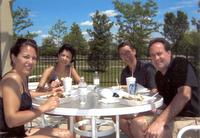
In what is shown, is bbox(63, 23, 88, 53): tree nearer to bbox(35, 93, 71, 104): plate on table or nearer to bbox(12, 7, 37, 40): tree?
bbox(12, 7, 37, 40): tree

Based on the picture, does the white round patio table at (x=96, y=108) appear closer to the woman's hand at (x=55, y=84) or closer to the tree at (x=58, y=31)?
the woman's hand at (x=55, y=84)

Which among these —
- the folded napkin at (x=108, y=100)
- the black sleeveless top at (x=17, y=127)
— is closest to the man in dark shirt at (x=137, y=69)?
the folded napkin at (x=108, y=100)

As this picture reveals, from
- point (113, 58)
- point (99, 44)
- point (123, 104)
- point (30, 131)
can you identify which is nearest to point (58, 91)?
point (30, 131)

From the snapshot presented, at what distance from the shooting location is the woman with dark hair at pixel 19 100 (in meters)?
2.29

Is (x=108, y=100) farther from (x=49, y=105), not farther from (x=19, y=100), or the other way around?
(x=19, y=100)

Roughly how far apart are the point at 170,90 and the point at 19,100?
1.33 meters

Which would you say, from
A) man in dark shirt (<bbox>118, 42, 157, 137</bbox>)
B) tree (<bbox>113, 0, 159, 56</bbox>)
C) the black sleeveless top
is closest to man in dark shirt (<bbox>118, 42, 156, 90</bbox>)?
man in dark shirt (<bbox>118, 42, 157, 137</bbox>)

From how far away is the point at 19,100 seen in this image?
235 centimetres

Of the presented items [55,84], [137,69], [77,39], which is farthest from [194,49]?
[77,39]

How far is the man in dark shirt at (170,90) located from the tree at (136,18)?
13.9m

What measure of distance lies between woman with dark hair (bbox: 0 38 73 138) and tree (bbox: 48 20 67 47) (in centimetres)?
1551

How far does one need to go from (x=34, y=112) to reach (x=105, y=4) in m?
17.6

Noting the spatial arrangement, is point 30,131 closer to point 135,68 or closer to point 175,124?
point 175,124

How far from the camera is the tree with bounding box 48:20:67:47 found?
1814 cm
